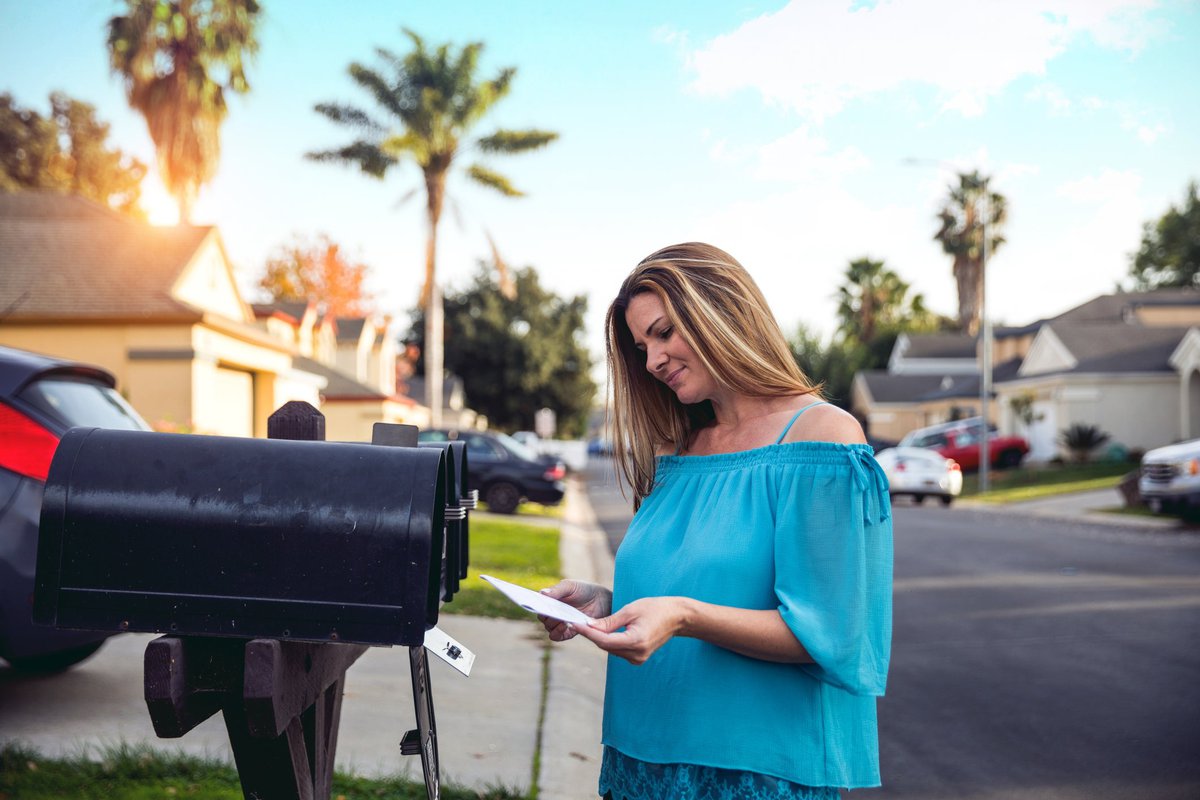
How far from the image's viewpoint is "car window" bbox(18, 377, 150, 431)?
4.69m

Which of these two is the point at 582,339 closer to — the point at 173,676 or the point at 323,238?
the point at 323,238

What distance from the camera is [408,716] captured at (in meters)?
5.20

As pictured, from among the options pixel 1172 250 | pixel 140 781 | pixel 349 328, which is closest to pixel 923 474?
pixel 140 781

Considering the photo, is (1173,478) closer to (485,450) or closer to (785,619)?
(485,450)

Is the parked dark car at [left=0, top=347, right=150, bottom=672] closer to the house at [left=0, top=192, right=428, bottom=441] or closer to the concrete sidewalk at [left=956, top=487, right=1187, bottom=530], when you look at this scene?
the house at [left=0, top=192, right=428, bottom=441]

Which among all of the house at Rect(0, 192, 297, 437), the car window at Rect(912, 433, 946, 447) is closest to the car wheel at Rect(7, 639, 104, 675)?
the house at Rect(0, 192, 297, 437)

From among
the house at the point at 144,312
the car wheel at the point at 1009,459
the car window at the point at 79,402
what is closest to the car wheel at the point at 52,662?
the car window at the point at 79,402

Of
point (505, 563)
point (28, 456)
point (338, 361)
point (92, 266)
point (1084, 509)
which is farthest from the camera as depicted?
point (338, 361)

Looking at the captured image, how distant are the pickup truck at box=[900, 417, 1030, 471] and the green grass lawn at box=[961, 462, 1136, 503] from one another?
592 millimetres

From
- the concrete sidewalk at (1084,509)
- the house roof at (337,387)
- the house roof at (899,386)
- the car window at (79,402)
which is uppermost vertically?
the house roof at (899,386)

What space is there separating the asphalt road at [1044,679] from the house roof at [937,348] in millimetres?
51872

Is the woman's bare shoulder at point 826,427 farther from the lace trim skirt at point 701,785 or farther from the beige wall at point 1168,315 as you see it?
the beige wall at point 1168,315

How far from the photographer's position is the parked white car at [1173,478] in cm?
A: 1642

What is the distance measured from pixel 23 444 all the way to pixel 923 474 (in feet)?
75.9
